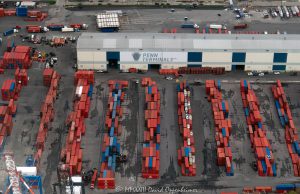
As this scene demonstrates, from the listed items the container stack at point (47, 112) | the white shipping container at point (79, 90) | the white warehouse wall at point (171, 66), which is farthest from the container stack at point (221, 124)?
the container stack at point (47, 112)

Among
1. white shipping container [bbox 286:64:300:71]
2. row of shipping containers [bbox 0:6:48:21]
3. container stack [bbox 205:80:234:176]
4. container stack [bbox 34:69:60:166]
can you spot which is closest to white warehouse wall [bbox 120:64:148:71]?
container stack [bbox 34:69:60:166]

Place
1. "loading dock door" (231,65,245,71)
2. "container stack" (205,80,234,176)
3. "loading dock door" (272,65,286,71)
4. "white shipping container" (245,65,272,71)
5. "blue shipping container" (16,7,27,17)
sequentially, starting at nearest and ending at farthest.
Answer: "container stack" (205,80,234,176), "loading dock door" (272,65,286,71), "white shipping container" (245,65,272,71), "loading dock door" (231,65,245,71), "blue shipping container" (16,7,27,17)

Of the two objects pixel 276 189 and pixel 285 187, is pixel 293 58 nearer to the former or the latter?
pixel 285 187

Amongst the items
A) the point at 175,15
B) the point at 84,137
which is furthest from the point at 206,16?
the point at 84,137

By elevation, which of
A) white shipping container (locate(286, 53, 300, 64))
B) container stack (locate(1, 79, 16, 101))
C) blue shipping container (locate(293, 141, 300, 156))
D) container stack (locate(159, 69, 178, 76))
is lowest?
blue shipping container (locate(293, 141, 300, 156))

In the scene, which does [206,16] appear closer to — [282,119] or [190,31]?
[190,31]

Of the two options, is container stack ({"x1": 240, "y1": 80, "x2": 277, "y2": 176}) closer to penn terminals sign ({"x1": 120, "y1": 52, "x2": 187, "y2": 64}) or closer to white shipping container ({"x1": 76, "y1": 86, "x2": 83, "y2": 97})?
penn terminals sign ({"x1": 120, "y1": 52, "x2": 187, "y2": 64})

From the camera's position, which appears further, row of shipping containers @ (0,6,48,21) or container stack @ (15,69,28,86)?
row of shipping containers @ (0,6,48,21)

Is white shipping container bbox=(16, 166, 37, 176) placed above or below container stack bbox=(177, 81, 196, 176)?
below
